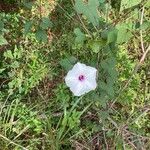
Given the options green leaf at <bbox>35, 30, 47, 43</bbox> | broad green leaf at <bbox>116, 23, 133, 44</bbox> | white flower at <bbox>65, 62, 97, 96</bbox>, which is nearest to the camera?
broad green leaf at <bbox>116, 23, 133, 44</bbox>

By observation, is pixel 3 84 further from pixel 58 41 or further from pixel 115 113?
pixel 115 113

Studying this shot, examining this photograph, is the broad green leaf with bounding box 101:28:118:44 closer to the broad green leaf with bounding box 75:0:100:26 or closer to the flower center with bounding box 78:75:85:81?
the broad green leaf with bounding box 75:0:100:26

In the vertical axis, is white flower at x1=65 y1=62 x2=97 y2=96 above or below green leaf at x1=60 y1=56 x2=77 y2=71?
below

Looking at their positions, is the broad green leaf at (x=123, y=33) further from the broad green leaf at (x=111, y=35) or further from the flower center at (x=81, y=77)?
the flower center at (x=81, y=77)

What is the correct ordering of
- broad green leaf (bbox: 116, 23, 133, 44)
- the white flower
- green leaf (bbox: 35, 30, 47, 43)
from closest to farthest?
broad green leaf (bbox: 116, 23, 133, 44) → the white flower → green leaf (bbox: 35, 30, 47, 43)

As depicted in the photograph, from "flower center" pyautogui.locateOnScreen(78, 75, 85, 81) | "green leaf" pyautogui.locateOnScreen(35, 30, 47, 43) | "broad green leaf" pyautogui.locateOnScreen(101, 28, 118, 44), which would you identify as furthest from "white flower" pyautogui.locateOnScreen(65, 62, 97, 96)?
"green leaf" pyautogui.locateOnScreen(35, 30, 47, 43)

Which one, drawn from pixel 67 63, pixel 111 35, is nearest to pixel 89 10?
pixel 111 35

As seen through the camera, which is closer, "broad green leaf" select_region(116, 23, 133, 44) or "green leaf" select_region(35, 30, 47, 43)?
"broad green leaf" select_region(116, 23, 133, 44)
